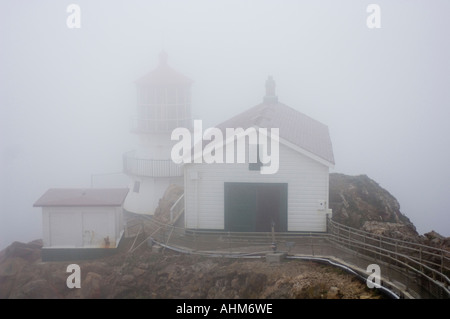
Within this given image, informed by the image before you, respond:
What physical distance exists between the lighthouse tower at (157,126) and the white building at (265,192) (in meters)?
7.40

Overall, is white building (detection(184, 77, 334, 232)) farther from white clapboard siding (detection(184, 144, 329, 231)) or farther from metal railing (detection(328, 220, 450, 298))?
metal railing (detection(328, 220, 450, 298))

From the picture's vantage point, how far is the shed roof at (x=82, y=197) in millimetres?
18203

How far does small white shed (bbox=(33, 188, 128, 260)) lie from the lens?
18.2 metres

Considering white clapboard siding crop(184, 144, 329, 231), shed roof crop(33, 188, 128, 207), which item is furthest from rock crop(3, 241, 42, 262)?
white clapboard siding crop(184, 144, 329, 231)

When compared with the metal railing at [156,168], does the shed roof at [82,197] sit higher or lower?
lower

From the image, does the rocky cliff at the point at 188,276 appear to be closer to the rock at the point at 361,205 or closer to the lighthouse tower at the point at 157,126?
the rock at the point at 361,205

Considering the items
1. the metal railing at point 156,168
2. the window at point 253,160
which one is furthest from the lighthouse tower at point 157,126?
the window at point 253,160

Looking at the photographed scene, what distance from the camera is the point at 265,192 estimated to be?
715 inches

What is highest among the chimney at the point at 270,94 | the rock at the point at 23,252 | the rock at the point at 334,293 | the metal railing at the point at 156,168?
the chimney at the point at 270,94

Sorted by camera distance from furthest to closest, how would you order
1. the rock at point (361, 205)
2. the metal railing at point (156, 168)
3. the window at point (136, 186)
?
the window at point (136, 186) < the metal railing at point (156, 168) < the rock at point (361, 205)

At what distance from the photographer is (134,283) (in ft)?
52.0

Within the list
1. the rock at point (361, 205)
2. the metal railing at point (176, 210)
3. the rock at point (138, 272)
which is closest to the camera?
the rock at point (138, 272)

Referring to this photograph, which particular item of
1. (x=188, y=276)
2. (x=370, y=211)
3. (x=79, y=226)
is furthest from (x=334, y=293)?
(x=79, y=226)
